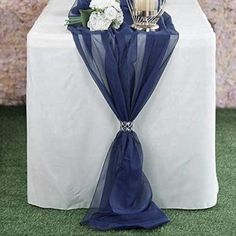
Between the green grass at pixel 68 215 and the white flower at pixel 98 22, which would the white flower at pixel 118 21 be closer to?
the white flower at pixel 98 22

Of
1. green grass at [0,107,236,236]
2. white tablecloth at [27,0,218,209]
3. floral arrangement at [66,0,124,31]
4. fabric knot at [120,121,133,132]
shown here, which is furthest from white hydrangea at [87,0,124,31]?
green grass at [0,107,236,236]

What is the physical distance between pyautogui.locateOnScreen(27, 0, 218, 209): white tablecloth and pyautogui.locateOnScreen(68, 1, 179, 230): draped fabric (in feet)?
0.13

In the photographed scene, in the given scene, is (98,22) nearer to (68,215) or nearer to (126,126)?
(126,126)

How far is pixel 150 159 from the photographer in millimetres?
2639

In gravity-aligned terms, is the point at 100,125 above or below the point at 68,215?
above

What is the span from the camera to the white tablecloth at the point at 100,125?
2.53m

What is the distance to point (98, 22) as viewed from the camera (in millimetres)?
2545

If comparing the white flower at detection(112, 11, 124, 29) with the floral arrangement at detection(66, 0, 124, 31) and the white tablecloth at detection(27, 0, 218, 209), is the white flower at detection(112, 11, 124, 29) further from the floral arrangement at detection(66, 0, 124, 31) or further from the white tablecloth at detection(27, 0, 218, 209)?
the white tablecloth at detection(27, 0, 218, 209)

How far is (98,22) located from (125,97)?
0.27 meters

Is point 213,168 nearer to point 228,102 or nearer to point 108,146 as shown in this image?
point 108,146

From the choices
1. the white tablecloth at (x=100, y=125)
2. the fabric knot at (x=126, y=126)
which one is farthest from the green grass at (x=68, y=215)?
the fabric knot at (x=126, y=126)

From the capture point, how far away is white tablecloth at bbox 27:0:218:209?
253 centimetres

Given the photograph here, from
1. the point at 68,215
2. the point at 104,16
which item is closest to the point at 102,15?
the point at 104,16

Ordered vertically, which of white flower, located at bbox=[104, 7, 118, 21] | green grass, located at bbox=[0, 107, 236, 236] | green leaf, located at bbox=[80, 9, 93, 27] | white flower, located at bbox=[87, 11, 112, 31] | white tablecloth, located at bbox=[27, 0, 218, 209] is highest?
white flower, located at bbox=[104, 7, 118, 21]
